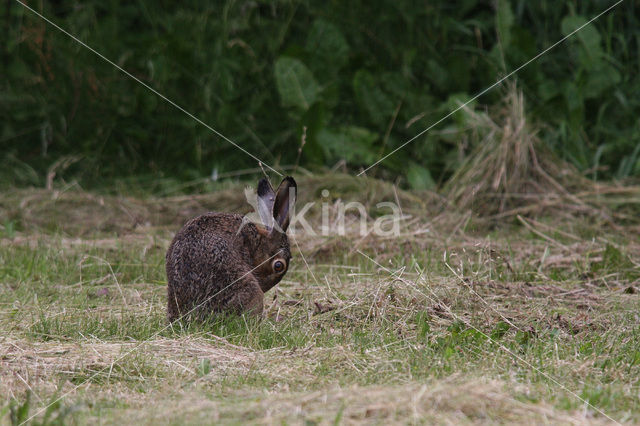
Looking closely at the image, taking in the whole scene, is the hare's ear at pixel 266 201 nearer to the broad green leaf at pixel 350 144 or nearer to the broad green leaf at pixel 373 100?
the broad green leaf at pixel 350 144

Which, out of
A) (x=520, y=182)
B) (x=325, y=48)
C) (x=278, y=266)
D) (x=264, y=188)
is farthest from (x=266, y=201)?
(x=325, y=48)

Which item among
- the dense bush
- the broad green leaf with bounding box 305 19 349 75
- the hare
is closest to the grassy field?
the hare

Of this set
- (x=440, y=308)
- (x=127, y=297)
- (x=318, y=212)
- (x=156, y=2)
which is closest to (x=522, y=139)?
(x=318, y=212)

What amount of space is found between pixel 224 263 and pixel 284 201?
482 mm

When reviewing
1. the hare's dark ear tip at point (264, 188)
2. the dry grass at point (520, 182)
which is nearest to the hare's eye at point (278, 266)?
the hare's dark ear tip at point (264, 188)

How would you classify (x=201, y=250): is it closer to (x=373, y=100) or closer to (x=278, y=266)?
(x=278, y=266)

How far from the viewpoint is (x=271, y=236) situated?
14.5 feet

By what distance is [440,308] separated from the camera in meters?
4.23

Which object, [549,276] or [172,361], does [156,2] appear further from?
[172,361]

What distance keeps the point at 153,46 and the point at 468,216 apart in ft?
12.6

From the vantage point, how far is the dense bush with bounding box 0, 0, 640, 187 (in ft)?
25.3

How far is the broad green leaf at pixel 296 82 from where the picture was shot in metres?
7.54

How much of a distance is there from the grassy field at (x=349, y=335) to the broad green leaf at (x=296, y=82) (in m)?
1.75

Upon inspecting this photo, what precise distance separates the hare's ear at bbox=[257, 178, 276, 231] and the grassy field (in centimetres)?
47
